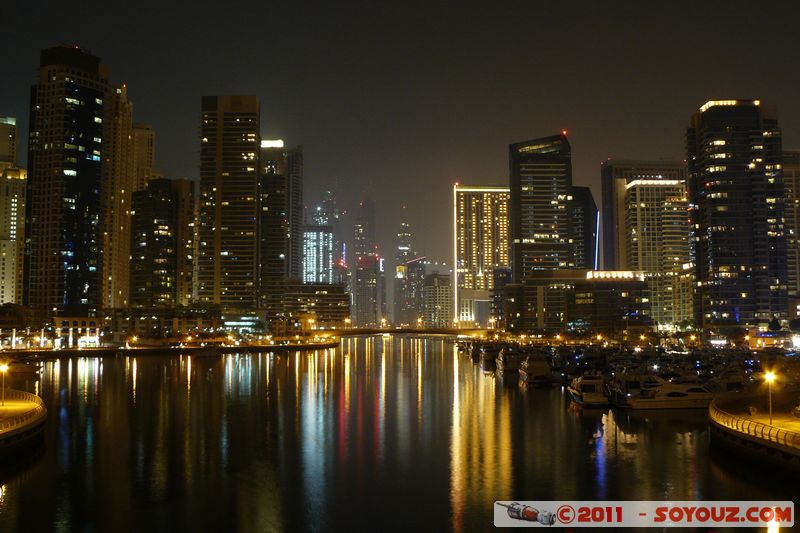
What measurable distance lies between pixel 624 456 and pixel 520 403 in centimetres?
1954

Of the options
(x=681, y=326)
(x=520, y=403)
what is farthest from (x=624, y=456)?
(x=681, y=326)

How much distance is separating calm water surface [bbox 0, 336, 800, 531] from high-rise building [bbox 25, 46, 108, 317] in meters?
127

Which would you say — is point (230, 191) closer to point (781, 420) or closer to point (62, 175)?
point (62, 175)

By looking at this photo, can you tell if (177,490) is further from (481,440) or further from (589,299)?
(589,299)

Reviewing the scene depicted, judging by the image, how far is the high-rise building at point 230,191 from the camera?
646 ft

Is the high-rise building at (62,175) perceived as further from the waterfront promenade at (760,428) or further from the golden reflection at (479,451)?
the waterfront promenade at (760,428)

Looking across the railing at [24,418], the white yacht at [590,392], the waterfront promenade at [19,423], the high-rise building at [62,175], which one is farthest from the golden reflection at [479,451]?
the high-rise building at [62,175]

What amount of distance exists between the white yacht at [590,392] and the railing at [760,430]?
14691 millimetres

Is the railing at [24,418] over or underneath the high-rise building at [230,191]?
underneath

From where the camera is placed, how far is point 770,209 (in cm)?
15588

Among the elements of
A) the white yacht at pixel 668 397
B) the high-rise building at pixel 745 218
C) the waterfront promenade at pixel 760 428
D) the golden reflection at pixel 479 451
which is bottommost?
the golden reflection at pixel 479 451

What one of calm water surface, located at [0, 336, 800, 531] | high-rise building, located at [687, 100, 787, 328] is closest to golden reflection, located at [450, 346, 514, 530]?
calm water surface, located at [0, 336, 800, 531]

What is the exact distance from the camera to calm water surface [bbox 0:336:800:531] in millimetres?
24047

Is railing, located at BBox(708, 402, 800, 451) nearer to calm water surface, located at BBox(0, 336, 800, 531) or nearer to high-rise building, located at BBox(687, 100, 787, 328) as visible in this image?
calm water surface, located at BBox(0, 336, 800, 531)
